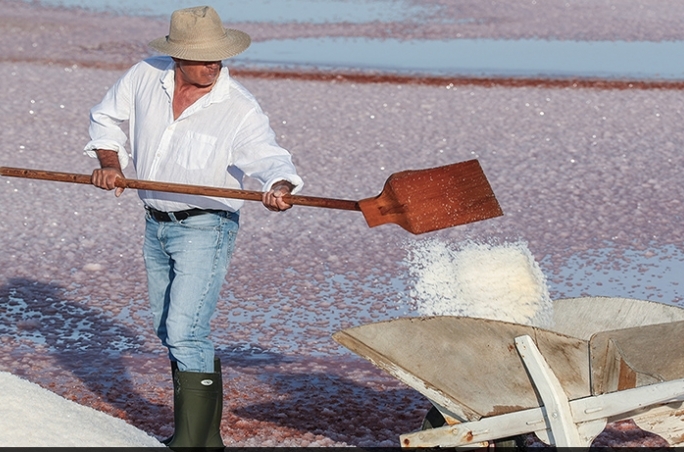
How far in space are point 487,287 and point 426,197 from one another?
0.42 m

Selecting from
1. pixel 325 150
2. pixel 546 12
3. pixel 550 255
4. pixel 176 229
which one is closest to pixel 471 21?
pixel 546 12

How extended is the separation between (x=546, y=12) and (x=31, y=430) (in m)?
14.6

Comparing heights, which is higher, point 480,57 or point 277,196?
point 277,196

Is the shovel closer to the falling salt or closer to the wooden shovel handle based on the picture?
the wooden shovel handle

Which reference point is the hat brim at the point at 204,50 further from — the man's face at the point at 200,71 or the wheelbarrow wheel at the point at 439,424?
Answer: the wheelbarrow wheel at the point at 439,424

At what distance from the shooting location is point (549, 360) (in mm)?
3482

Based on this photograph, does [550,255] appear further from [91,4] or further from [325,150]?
[91,4]

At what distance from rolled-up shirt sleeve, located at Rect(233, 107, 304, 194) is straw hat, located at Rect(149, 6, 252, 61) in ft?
0.73

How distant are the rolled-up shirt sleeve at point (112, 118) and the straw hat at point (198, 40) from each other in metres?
0.23

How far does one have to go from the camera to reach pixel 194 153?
12.8 feet

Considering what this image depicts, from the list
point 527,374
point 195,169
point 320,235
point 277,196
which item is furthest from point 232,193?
point 320,235

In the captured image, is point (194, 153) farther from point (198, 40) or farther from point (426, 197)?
point (426, 197)

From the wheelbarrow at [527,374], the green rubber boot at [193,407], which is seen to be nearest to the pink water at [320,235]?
the green rubber boot at [193,407]

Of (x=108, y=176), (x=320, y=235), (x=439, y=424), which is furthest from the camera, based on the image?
(x=320, y=235)
